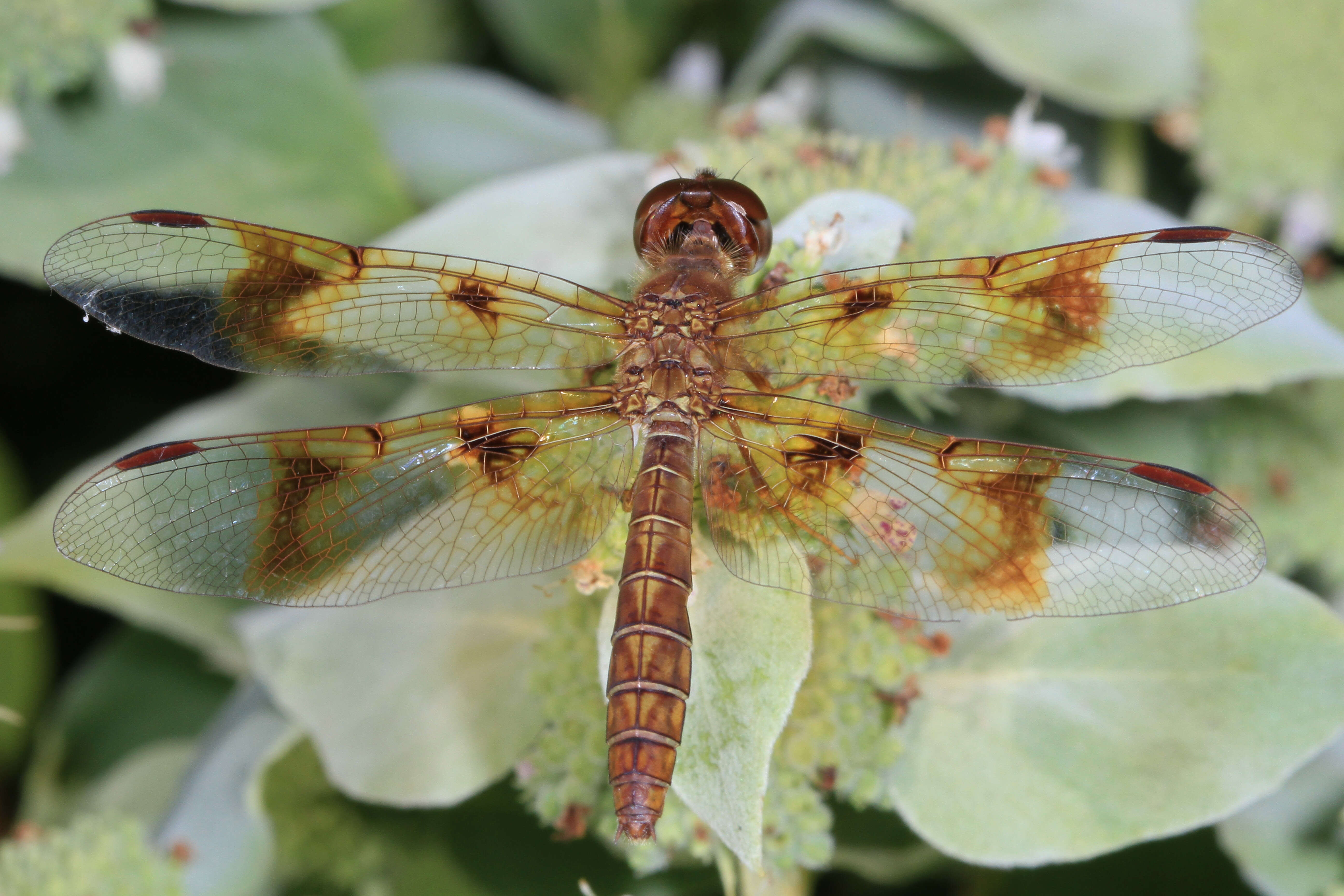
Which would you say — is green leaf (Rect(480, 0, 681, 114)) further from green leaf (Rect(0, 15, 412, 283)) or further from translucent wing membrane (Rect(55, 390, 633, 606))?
translucent wing membrane (Rect(55, 390, 633, 606))

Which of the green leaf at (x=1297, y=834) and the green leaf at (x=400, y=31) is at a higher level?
the green leaf at (x=400, y=31)

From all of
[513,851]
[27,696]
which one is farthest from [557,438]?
[27,696]

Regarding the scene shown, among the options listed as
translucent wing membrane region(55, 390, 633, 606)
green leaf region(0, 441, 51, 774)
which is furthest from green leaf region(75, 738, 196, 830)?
translucent wing membrane region(55, 390, 633, 606)

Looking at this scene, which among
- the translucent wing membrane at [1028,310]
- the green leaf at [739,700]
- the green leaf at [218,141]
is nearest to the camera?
the green leaf at [739,700]

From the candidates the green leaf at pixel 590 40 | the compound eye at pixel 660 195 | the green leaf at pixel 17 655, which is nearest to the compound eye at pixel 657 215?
the compound eye at pixel 660 195

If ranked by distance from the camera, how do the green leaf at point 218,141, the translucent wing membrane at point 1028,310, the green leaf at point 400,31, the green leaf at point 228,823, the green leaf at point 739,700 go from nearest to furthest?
the green leaf at point 739,700 < the translucent wing membrane at point 1028,310 < the green leaf at point 228,823 < the green leaf at point 218,141 < the green leaf at point 400,31

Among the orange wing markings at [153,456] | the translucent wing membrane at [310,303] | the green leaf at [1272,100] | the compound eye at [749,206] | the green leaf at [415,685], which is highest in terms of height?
the green leaf at [1272,100]

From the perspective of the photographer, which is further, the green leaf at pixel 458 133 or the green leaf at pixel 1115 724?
the green leaf at pixel 458 133

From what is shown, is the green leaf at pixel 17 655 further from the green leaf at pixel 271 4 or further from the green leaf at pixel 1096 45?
the green leaf at pixel 1096 45
